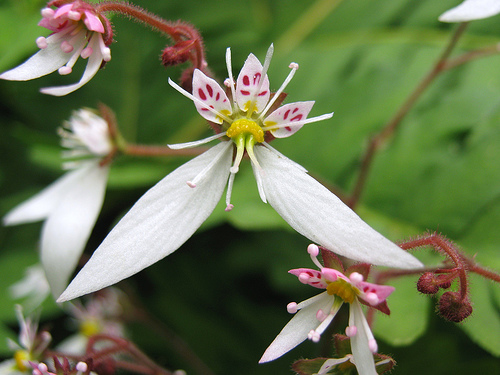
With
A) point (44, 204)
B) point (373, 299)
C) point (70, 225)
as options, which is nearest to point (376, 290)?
point (373, 299)

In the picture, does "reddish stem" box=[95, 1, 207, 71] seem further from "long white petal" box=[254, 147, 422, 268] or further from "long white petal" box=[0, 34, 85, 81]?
"long white petal" box=[254, 147, 422, 268]

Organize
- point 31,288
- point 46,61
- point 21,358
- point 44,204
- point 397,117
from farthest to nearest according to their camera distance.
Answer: point 31,288 → point 397,117 → point 44,204 → point 21,358 → point 46,61

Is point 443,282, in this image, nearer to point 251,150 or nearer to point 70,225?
point 251,150

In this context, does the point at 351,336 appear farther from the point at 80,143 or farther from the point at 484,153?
the point at 80,143

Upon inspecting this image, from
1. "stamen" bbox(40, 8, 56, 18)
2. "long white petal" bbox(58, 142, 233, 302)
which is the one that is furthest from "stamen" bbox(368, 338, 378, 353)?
"stamen" bbox(40, 8, 56, 18)

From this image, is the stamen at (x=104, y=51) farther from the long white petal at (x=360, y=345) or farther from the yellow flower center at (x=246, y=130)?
the long white petal at (x=360, y=345)

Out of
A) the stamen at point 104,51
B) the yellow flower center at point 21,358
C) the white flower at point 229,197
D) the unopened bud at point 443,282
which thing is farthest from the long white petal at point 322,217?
the yellow flower center at point 21,358
